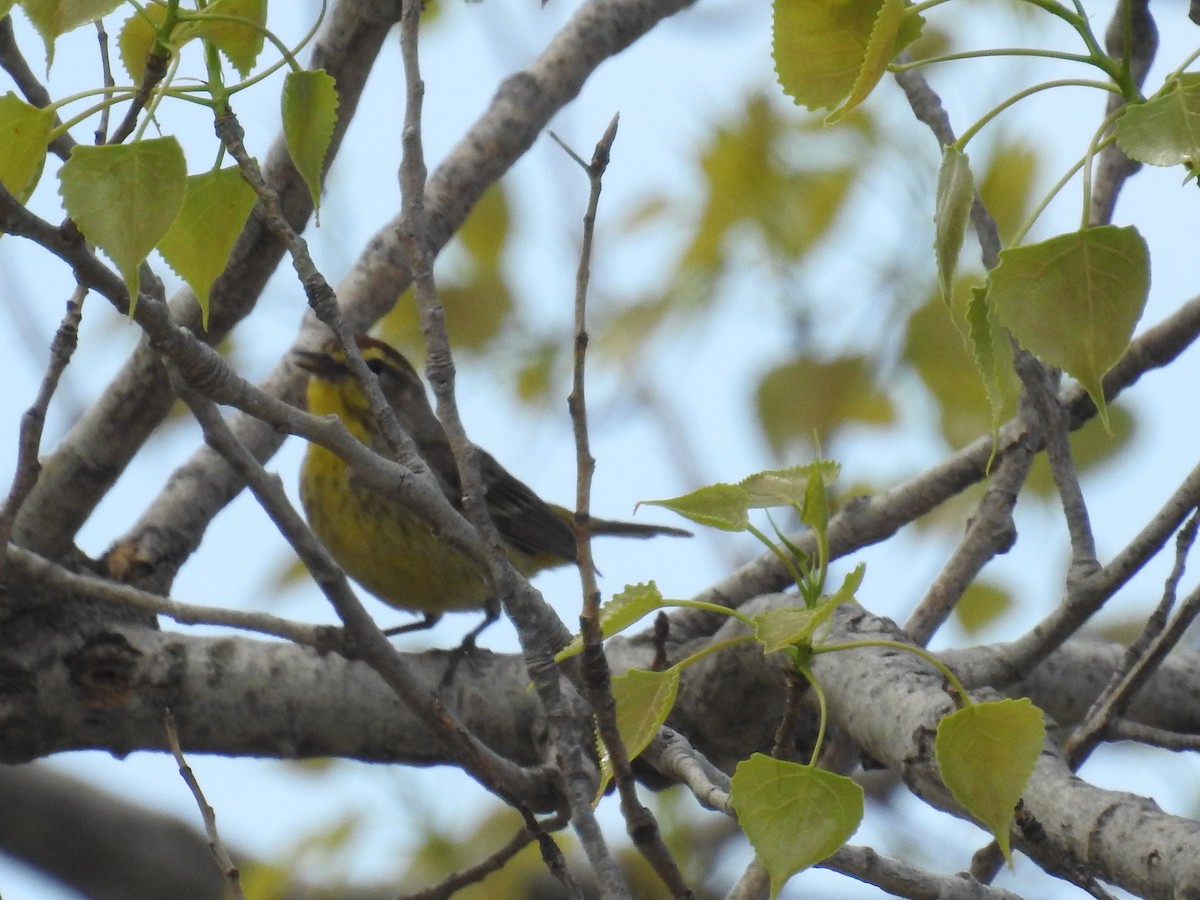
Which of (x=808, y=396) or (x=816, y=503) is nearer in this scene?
(x=816, y=503)

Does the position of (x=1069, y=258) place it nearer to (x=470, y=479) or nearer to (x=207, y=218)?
(x=470, y=479)

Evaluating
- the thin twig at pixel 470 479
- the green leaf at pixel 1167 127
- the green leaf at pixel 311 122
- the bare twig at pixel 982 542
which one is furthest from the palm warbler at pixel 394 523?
the green leaf at pixel 1167 127

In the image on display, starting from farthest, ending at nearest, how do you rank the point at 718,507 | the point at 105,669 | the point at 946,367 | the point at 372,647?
the point at 946,367 → the point at 105,669 → the point at 372,647 → the point at 718,507

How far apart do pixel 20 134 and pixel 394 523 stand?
4.43 metres

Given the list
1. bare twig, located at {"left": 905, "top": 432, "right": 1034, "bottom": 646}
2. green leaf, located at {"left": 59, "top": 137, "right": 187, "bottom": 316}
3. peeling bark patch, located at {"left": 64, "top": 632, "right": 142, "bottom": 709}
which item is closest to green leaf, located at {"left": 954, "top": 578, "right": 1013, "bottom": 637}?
bare twig, located at {"left": 905, "top": 432, "right": 1034, "bottom": 646}

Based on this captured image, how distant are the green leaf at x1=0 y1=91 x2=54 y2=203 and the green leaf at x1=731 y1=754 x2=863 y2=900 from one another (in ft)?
4.48

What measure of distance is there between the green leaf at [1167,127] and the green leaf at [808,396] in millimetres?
2824

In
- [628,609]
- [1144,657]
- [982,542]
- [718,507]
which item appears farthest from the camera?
[982,542]

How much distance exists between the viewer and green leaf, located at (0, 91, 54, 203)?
6.72 feet

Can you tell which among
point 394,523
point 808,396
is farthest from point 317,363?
point 808,396

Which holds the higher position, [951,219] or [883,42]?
[883,42]

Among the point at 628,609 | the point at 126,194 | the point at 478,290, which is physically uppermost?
the point at 478,290

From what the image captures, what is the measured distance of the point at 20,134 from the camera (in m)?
2.05

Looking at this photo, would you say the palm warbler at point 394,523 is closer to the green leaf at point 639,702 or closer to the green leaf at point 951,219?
the green leaf at point 639,702
